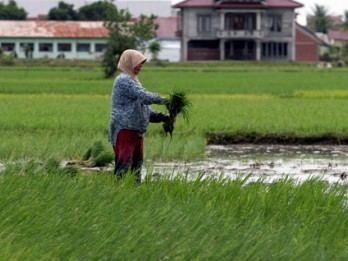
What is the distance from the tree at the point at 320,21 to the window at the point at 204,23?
1201 inches

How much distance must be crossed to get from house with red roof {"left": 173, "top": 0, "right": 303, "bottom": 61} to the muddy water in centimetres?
4389

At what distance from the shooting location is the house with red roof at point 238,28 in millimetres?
57594

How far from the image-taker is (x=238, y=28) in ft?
191

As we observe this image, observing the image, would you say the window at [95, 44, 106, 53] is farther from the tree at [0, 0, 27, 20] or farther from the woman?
the woman

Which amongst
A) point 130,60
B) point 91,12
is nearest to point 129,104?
point 130,60

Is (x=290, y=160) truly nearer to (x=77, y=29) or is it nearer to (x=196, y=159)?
(x=196, y=159)

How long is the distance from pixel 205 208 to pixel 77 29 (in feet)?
185

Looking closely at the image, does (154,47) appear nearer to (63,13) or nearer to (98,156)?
(98,156)

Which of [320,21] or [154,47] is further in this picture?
[320,21]

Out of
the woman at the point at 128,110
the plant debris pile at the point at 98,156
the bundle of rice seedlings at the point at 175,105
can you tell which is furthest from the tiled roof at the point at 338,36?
the woman at the point at 128,110

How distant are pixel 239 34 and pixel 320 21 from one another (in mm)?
31361

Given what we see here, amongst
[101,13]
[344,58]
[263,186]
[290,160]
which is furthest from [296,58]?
[263,186]

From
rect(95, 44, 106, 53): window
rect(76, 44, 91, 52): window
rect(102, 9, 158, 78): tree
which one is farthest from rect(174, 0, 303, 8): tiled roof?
rect(102, 9, 158, 78): tree

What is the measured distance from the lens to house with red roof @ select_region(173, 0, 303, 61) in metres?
57.6
